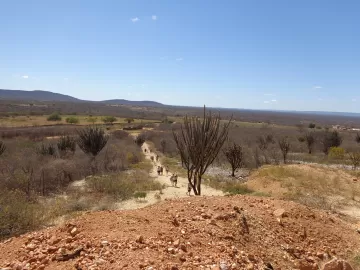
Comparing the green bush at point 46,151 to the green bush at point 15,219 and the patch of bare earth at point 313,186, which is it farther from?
the patch of bare earth at point 313,186

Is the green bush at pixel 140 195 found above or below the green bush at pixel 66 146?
below

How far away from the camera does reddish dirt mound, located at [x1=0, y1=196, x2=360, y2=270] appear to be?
473 centimetres

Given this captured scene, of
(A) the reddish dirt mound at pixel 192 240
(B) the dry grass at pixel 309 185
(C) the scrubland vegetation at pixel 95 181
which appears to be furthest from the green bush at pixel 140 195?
(A) the reddish dirt mound at pixel 192 240

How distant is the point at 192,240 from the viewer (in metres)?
5.43

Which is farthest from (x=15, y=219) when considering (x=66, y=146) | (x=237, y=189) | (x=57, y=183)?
(x=66, y=146)

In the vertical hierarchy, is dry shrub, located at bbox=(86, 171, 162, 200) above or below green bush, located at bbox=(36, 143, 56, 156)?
below

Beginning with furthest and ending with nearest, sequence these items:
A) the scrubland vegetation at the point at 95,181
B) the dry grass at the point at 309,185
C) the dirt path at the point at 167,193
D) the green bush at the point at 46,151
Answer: the green bush at the point at 46,151, the dry grass at the point at 309,185, the dirt path at the point at 167,193, the scrubland vegetation at the point at 95,181

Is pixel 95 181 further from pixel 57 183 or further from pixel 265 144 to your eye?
pixel 265 144

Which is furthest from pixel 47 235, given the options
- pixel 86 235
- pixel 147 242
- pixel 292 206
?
pixel 292 206

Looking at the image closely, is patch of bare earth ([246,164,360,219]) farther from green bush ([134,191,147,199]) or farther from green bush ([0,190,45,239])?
green bush ([0,190,45,239])

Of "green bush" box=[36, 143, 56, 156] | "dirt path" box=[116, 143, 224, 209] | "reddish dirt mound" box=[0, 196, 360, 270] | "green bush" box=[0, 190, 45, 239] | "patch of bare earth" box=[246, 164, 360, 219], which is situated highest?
"reddish dirt mound" box=[0, 196, 360, 270]

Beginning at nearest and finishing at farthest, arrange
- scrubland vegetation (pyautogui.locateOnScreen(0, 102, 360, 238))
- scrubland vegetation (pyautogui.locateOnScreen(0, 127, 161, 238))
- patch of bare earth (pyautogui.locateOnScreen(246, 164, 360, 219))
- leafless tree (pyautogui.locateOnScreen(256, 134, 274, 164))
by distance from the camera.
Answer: scrubland vegetation (pyautogui.locateOnScreen(0, 127, 161, 238))
scrubland vegetation (pyautogui.locateOnScreen(0, 102, 360, 238))
patch of bare earth (pyautogui.locateOnScreen(246, 164, 360, 219))
leafless tree (pyautogui.locateOnScreen(256, 134, 274, 164))

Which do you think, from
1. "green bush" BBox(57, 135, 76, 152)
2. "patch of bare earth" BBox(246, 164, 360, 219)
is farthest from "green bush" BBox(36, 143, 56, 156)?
"patch of bare earth" BBox(246, 164, 360, 219)

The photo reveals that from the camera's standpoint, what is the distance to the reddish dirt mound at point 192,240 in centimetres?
473
